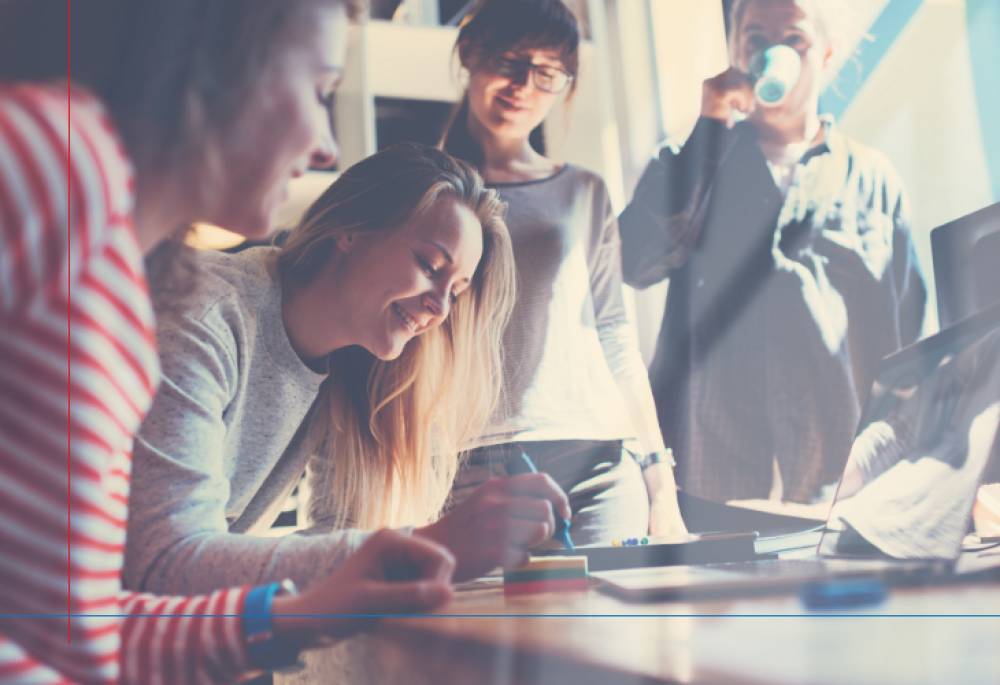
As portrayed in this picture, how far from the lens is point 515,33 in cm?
103

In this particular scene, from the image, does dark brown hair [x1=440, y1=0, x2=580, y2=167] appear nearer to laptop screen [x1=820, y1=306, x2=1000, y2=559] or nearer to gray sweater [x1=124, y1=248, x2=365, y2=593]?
gray sweater [x1=124, y1=248, x2=365, y2=593]

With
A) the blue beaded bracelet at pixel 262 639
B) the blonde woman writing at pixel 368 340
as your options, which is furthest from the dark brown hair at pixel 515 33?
the blue beaded bracelet at pixel 262 639

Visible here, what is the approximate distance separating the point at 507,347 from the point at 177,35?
1.62 feet

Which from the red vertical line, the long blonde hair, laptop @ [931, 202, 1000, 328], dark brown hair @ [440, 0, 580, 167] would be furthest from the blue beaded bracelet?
laptop @ [931, 202, 1000, 328]

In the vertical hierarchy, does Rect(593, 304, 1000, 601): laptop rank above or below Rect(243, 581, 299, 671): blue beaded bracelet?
above

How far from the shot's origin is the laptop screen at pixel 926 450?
722mm

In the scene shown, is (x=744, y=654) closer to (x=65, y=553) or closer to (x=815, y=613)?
(x=815, y=613)

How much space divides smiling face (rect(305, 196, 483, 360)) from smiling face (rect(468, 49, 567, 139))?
0.11 metres

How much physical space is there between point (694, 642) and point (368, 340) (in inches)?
25.4

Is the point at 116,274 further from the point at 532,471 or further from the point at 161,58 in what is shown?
the point at 532,471

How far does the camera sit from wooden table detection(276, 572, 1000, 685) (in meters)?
0.32

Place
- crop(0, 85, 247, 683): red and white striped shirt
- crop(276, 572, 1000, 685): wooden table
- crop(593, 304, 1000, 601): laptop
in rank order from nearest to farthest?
crop(276, 572, 1000, 685): wooden table → crop(0, 85, 247, 683): red and white striped shirt → crop(593, 304, 1000, 601): laptop

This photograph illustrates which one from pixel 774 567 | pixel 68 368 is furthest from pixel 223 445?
pixel 774 567

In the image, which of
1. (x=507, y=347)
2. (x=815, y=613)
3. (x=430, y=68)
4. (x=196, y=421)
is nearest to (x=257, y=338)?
(x=196, y=421)
